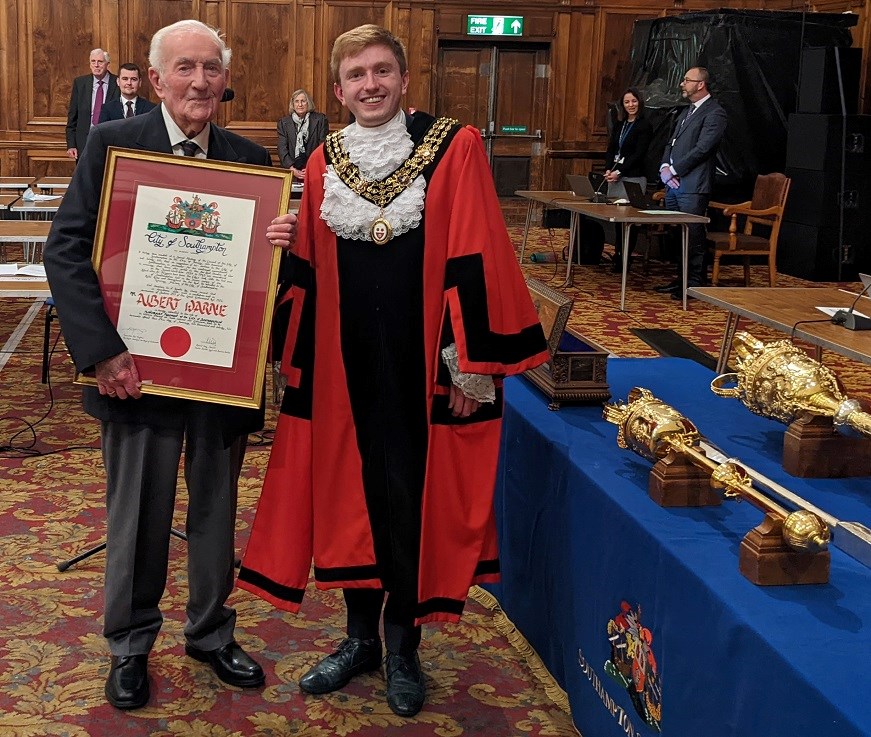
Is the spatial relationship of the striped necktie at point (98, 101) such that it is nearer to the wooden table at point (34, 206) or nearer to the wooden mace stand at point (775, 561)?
the wooden table at point (34, 206)

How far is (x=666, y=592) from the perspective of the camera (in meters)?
2.08

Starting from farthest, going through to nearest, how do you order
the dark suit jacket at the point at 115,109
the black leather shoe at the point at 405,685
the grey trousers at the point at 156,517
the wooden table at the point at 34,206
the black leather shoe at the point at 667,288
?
1. the dark suit jacket at the point at 115,109
2. the black leather shoe at the point at 667,288
3. the wooden table at the point at 34,206
4. the black leather shoe at the point at 405,685
5. the grey trousers at the point at 156,517

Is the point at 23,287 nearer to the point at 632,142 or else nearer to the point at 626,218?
the point at 626,218

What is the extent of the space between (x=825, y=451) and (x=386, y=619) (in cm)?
115

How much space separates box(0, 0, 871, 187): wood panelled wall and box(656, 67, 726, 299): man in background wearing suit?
167 inches

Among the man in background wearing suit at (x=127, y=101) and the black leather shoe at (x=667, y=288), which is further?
the man in background wearing suit at (x=127, y=101)

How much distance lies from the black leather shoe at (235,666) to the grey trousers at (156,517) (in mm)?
116

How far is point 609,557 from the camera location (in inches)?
93.4

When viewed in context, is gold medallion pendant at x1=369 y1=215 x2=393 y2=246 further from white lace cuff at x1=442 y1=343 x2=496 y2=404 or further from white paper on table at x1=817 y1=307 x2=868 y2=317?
white paper on table at x1=817 y1=307 x2=868 y2=317

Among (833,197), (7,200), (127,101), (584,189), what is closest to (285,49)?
(127,101)

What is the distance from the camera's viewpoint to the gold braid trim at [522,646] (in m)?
2.79

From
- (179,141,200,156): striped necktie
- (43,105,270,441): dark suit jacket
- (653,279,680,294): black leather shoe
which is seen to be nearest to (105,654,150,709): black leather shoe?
(43,105,270,441): dark suit jacket

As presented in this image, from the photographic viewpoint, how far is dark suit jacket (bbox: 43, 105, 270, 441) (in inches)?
96.0

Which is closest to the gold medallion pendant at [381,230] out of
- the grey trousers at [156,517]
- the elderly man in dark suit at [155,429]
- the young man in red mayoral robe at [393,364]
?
the young man in red mayoral robe at [393,364]
